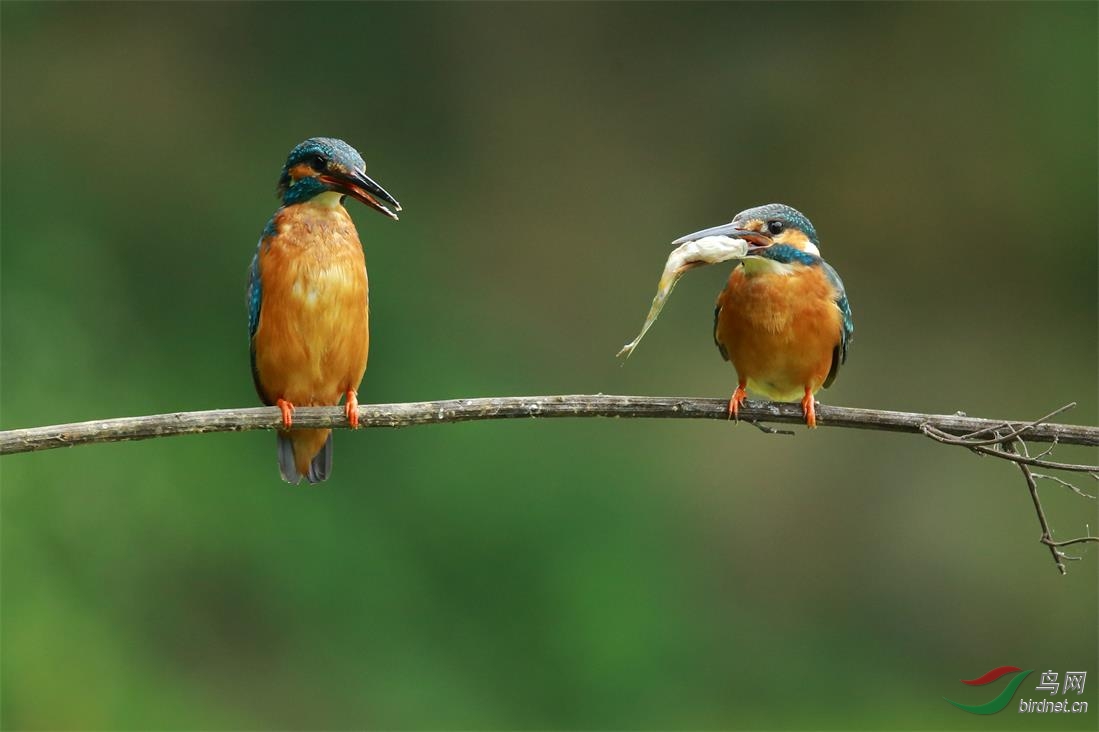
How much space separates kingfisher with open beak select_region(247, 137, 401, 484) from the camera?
321 cm

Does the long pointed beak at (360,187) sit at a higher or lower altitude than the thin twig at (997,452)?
higher

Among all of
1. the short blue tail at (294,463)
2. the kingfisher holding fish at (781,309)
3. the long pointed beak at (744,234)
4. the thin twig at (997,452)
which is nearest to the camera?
the thin twig at (997,452)

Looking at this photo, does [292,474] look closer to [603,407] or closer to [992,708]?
[603,407]

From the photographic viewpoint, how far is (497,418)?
2643mm

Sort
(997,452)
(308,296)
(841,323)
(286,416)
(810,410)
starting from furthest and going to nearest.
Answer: (841,323)
(308,296)
(810,410)
(286,416)
(997,452)

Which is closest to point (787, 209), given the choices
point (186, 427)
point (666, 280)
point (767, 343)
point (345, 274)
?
point (767, 343)

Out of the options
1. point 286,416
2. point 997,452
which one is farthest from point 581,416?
point 997,452

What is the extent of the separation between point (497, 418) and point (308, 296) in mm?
853

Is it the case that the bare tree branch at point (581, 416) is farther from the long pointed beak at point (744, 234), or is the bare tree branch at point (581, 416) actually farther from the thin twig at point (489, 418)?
the long pointed beak at point (744, 234)

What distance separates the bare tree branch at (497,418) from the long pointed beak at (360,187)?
0.49 m

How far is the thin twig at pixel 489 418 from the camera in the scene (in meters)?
2.57

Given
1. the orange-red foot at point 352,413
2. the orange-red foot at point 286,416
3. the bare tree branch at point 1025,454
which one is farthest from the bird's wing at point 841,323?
the orange-red foot at point 286,416

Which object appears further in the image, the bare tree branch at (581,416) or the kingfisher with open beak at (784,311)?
the kingfisher with open beak at (784,311)

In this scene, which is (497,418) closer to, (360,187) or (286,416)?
(286,416)
